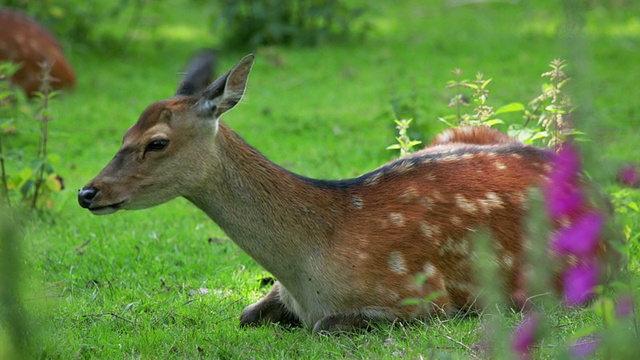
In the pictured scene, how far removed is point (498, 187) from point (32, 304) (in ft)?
8.26

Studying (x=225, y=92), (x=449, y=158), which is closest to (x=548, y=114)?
(x=449, y=158)

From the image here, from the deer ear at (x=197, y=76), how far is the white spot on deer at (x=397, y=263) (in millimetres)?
1302

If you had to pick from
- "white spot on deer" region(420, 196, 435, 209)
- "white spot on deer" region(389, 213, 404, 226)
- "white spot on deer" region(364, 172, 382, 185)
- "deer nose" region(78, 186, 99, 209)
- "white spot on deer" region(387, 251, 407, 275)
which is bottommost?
"white spot on deer" region(387, 251, 407, 275)

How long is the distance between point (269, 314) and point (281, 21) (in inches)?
336

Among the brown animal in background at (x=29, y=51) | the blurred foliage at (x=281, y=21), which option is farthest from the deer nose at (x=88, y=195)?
the blurred foliage at (x=281, y=21)

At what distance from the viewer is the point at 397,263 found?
5230 millimetres

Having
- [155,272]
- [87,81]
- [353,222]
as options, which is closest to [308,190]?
[353,222]

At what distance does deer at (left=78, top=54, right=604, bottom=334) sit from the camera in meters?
5.18

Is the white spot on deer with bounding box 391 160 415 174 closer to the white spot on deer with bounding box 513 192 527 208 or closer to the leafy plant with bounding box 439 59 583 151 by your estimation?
the white spot on deer with bounding box 513 192 527 208

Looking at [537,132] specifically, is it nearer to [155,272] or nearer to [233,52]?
[155,272]

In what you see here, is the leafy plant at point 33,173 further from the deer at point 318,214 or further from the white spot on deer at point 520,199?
the white spot on deer at point 520,199

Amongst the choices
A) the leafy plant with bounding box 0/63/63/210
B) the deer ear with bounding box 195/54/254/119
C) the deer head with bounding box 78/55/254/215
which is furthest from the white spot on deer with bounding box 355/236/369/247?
the leafy plant with bounding box 0/63/63/210

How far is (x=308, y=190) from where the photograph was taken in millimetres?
5426

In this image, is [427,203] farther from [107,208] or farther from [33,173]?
[33,173]
